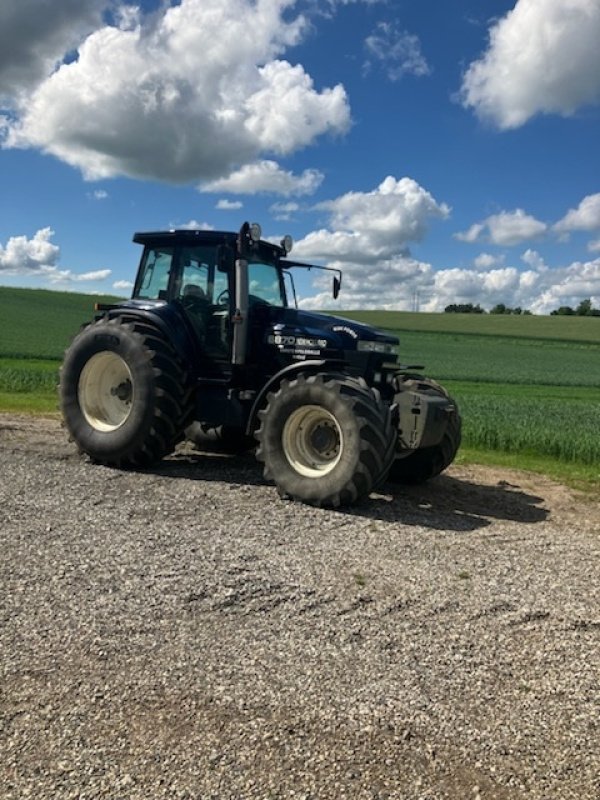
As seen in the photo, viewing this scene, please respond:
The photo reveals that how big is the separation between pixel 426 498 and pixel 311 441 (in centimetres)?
162

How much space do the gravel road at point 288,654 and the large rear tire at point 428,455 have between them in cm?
158

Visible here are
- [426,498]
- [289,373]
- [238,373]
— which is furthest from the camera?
[238,373]

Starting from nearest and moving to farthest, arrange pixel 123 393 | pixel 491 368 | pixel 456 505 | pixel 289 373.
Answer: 1. pixel 289 373
2. pixel 456 505
3. pixel 123 393
4. pixel 491 368

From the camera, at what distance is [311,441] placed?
7.87 meters

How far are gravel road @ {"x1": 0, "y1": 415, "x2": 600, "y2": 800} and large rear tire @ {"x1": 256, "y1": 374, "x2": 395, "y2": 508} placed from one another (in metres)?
0.35

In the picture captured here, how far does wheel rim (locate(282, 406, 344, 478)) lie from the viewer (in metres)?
7.71

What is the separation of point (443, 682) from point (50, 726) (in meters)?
1.94

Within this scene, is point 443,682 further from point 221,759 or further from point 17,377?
point 17,377

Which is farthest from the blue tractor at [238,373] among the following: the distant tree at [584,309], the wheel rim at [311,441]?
the distant tree at [584,309]

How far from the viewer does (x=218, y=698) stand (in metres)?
3.57

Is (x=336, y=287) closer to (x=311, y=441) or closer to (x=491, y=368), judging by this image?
(x=311, y=441)

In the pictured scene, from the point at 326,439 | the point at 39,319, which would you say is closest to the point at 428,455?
the point at 326,439

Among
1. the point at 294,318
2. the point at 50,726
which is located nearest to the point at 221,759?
the point at 50,726

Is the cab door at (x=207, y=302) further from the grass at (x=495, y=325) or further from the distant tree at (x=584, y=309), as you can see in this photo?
the distant tree at (x=584, y=309)
